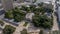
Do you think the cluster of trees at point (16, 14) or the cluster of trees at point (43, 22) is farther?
the cluster of trees at point (16, 14)

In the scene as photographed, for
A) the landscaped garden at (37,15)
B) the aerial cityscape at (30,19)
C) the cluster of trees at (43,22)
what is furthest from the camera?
the landscaped garden at (37,15)

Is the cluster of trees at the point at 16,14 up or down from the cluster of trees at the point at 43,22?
up

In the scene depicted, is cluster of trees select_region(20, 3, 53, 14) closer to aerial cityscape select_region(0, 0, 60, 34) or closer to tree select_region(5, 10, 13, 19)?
aerial cityscape select_region(0, 0, 60, 34)

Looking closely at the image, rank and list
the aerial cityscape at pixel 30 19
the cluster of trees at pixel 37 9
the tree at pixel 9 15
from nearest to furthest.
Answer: the aerial cityscape at pixel 30 19, the tree at pixel 9 15, the cluster of trees at pixel 37 9

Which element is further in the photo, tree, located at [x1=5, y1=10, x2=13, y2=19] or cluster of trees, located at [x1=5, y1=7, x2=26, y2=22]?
tree, located at [x1=5, y1=10, x2=13, y2=19]

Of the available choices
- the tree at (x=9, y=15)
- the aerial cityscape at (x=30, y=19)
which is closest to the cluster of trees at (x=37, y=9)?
the aerial cityscape at (x=30, y=19)

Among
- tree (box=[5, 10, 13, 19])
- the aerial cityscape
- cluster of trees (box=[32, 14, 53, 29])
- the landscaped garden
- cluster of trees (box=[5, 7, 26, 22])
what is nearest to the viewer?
the aerial cityscape

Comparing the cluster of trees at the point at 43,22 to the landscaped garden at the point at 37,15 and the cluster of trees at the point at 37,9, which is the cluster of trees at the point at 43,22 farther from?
the cluster of trees at the point at 37,9

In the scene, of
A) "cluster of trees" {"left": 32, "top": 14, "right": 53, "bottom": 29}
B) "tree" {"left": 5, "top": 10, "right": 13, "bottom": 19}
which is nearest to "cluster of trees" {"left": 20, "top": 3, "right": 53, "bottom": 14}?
"cluster of trees" {"left": 32, "top": 14, "right": 53, "bottom": 29}

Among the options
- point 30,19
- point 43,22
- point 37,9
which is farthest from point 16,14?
point 43,22
